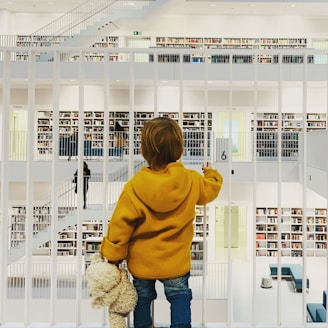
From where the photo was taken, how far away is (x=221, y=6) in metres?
11.3

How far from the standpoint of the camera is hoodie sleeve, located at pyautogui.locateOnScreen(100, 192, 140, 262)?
4.61ft

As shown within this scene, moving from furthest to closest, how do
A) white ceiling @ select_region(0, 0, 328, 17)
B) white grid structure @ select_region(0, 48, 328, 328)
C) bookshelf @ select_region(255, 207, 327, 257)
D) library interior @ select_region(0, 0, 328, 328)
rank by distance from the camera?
white ceiling @ select_region(0, 0, 328, 17) < bookshelf @ select_region(255, 207, 327, 257) < library interior @ select_region(0, 0, 328, 328) < white grid structure @ select_region(0, 48, 328, 328)

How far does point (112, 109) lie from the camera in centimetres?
1145

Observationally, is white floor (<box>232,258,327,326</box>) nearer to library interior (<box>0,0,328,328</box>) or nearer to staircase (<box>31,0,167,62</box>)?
library interior (<box>0,0,328,328</box>)

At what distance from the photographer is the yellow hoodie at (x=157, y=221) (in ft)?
4.61

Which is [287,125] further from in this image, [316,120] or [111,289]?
[111,289]

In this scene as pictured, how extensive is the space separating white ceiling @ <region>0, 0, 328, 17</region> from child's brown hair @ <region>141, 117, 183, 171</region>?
31.6 feet

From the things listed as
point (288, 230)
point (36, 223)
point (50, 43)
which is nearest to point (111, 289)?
point (36, 223)

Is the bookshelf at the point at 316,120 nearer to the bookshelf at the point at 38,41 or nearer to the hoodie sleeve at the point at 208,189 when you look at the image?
the bookshelf at the point at 38,41

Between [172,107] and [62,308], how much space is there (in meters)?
6.63

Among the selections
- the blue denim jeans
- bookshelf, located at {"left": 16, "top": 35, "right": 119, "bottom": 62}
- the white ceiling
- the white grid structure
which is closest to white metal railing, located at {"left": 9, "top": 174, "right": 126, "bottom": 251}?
the white grid structure

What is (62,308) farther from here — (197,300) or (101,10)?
(101,10)

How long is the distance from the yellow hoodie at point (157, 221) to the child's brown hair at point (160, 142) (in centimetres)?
3

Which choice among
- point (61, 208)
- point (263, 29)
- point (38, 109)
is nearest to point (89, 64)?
point (38, 109)
